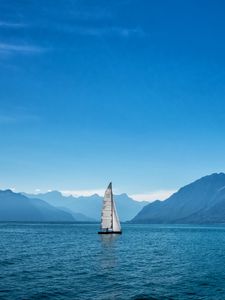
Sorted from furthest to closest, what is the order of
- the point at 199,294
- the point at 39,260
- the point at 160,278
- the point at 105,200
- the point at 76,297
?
the point at 105,200, the point at 39,260, the point at 160,278, the point at 199,294, the point at 76,297

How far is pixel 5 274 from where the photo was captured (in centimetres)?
5534

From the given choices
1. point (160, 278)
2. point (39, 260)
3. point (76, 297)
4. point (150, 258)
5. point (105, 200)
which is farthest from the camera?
point (105, 200)

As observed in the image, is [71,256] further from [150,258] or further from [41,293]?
[41,293]

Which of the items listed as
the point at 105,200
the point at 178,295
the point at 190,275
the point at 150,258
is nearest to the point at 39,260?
the point at 150,258

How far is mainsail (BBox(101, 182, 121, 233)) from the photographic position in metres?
143

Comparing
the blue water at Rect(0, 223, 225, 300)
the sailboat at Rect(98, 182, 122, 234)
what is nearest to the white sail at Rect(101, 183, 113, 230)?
the sailboat at Rect(98, 182, 122, 234)

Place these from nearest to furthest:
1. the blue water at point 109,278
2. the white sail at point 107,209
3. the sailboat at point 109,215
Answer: the blue water at point 109,278, the white sail at point 107,209, the sailboat at point 109,215

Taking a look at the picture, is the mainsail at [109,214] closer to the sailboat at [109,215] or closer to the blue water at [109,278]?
the sailboat at [109,215]

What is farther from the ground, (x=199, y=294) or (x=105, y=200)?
Result: (x=105, y=200)

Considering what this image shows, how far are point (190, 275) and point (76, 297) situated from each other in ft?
74.3

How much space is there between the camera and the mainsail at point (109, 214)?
143 m

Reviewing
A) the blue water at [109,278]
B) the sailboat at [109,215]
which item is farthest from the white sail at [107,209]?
the blue water at [109,278]

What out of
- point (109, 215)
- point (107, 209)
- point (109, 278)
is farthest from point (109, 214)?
point (109, 278)

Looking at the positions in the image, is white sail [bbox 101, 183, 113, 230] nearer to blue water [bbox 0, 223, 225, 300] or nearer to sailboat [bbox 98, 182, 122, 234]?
sailboat [bbox 98, 182, 122, 234]
